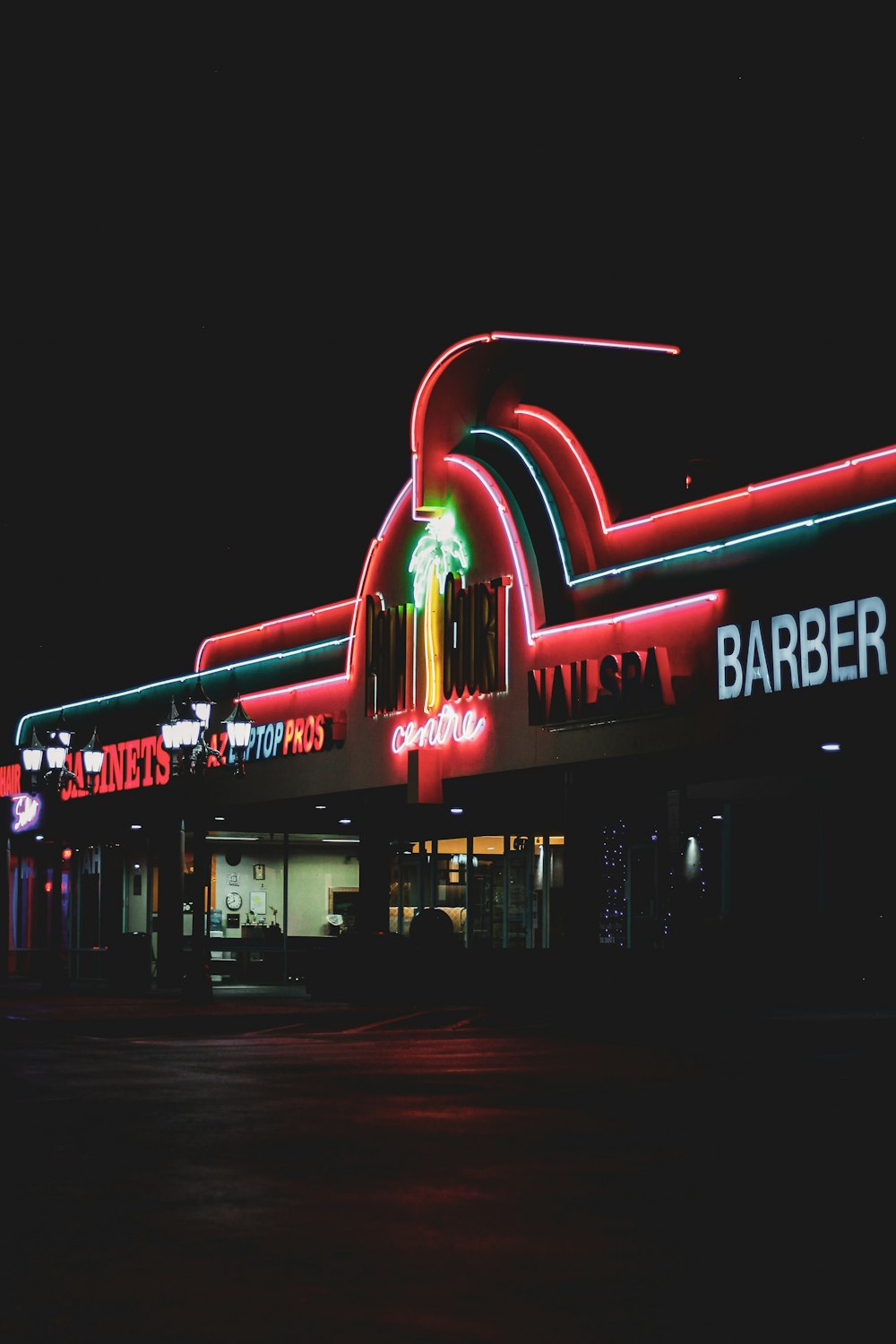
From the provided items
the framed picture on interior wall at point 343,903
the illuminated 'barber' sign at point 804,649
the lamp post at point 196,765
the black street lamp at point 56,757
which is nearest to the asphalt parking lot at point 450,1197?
the illuminated 'barber' sign at point 804,649

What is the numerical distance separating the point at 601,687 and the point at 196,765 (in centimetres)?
760

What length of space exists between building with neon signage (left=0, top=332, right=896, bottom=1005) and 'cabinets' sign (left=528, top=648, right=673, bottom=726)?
46 mm

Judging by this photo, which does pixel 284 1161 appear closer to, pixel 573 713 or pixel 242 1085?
pixel 242 1085

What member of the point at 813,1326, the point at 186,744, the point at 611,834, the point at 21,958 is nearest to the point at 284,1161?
the point at 813,1326

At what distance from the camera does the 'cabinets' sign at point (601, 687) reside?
89.6 ft

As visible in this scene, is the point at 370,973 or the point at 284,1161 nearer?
the point at 284,1161

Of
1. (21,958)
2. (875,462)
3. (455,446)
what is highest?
(455,446)

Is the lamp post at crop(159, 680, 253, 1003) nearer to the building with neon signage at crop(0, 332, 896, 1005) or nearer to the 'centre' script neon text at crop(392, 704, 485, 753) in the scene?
the building with neon signage at crop(0, 332, 896, 1005)

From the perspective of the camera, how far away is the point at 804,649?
25.1m

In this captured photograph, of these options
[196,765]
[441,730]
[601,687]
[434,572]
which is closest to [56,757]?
[196,765]

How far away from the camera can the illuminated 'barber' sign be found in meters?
24.0

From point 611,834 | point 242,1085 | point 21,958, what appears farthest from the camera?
point 21,958

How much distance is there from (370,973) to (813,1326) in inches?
1091

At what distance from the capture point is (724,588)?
26609mm
